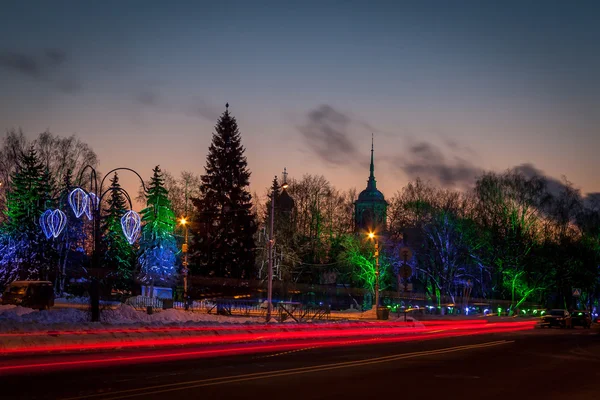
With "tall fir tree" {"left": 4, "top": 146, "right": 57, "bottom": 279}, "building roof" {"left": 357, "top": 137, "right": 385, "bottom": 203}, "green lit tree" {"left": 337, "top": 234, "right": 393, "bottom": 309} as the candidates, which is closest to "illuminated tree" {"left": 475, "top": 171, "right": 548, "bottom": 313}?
"green lit tree" {"left": 337, "top": 234, "right": 393, "bottom": 309}

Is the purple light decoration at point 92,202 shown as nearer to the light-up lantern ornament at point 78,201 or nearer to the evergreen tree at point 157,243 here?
the light-up lantern ornament at point 78,201

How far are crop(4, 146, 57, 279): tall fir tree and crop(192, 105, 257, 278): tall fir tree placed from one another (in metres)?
19.3

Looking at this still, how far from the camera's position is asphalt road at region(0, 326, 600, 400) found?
1279 centimetres

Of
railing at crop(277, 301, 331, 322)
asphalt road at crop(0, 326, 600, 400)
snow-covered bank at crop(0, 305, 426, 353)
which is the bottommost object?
asphalt road at crop(0, 326, 600, 400)

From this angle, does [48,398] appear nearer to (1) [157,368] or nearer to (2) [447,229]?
(1) [157,368]

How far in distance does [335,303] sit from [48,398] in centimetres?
6539

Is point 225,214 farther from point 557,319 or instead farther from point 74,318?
point 74,318

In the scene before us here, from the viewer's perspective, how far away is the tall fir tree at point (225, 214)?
76.8 m

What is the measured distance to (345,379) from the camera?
602 inches

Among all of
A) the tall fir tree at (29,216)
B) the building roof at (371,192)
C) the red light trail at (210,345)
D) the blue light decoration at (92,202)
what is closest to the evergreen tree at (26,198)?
the tall fir tree at (29,216)

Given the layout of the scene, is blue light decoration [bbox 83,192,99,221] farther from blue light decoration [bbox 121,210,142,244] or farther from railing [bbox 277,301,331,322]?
railing [bbox 277,301,331,322]

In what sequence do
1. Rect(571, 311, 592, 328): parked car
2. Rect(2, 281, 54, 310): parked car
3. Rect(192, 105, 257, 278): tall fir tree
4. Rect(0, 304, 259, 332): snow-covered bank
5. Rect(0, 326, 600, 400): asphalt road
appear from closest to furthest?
Rect(0, 326, 600, 400): asphalt road, Rect(0, 304, 259, 332): snow-covered bank, Rect(2, 281, 54, 310): parked car, Rect(571, 311, 592, 328): parked car, Rect(192, 105, 257, 278): tall fir tree

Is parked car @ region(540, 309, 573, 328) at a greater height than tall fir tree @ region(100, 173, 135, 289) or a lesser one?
lesser

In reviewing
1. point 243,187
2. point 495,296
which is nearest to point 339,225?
point 243,187
